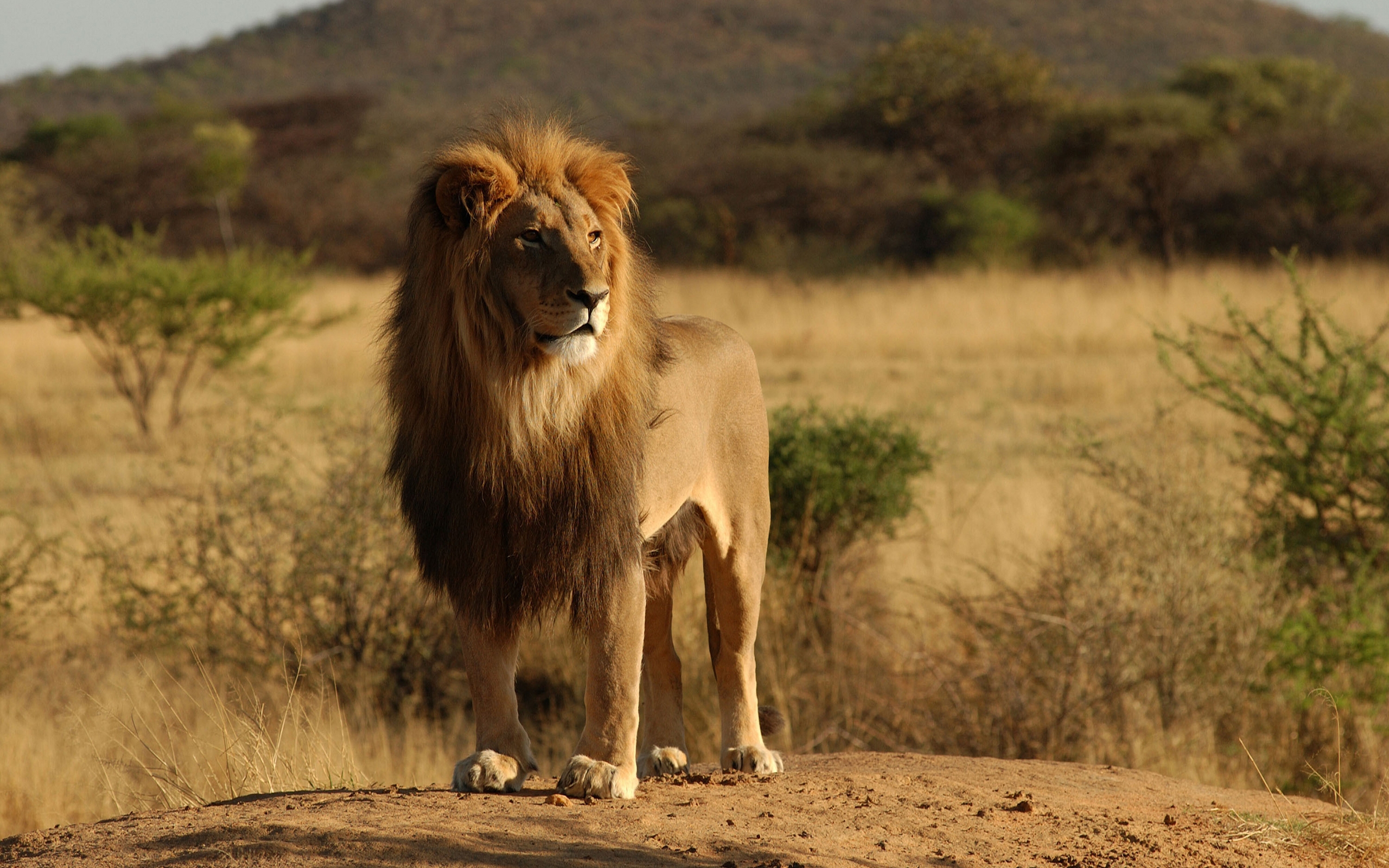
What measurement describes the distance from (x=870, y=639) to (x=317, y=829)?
4.23 metres

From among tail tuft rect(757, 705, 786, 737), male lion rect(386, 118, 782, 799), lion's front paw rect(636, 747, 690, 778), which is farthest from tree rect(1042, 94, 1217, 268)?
male lion rect(386, 118, 782, 799)

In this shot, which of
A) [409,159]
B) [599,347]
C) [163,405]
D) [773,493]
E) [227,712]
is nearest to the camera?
[599,347]

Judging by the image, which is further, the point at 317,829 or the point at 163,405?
the point at 163,405

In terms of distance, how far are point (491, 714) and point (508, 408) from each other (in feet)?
3.04

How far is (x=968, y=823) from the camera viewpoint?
400 centimetres

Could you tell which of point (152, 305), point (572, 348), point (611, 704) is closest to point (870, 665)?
point (611, 704)

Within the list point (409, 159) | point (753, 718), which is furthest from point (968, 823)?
point (409, 159)

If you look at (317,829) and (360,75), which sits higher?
Result: (360,75)

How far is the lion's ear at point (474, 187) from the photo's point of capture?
3.72 metres

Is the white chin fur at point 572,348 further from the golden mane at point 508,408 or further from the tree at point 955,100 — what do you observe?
the tree at point 955,100

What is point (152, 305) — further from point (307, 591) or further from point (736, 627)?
point (736, 627)

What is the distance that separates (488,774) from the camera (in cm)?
397

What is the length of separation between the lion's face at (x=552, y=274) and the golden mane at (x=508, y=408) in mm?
37

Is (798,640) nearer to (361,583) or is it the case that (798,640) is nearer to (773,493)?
(773,493)
